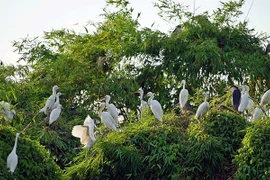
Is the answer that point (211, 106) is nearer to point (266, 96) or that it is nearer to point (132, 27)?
point (266, 96)

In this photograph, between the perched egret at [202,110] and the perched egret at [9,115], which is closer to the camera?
the perched egret at [9,115]

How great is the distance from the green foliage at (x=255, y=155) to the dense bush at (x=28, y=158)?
1.93m

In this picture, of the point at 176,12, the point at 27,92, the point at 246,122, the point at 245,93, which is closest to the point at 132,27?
the point at 176,12

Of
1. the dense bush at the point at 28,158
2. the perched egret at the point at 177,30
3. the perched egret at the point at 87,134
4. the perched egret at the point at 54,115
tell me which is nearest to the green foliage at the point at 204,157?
the perched egret at the point at 87,134

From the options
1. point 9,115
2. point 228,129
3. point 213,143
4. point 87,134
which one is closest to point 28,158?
point 9,115

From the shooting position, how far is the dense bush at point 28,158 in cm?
962

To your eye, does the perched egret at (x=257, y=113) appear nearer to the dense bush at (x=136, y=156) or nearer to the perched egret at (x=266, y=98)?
the perched egret at (x=266, y=98)

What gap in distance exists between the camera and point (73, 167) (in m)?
11.2

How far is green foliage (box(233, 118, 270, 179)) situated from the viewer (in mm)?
9875

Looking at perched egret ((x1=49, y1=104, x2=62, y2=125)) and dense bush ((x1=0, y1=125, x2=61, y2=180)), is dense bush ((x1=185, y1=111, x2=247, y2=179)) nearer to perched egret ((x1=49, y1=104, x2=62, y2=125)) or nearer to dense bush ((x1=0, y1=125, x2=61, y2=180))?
dense bush ((x1=0, y1=125, x2=61, y2=180))

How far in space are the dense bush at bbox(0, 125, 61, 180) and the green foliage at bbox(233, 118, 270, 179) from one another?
6.34 feet

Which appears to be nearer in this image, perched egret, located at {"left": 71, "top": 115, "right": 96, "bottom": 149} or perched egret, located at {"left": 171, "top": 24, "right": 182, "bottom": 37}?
perched egret, located at {"left": 71, "top": 115, "right": 96, "bottom": 149}

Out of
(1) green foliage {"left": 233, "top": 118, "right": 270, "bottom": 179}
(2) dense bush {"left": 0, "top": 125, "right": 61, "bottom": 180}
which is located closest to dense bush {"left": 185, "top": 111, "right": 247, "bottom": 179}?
(1) green foliage {"left": 233, "top": 118, "right": 270, "bottom": 179}

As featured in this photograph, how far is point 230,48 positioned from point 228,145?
5.51m
